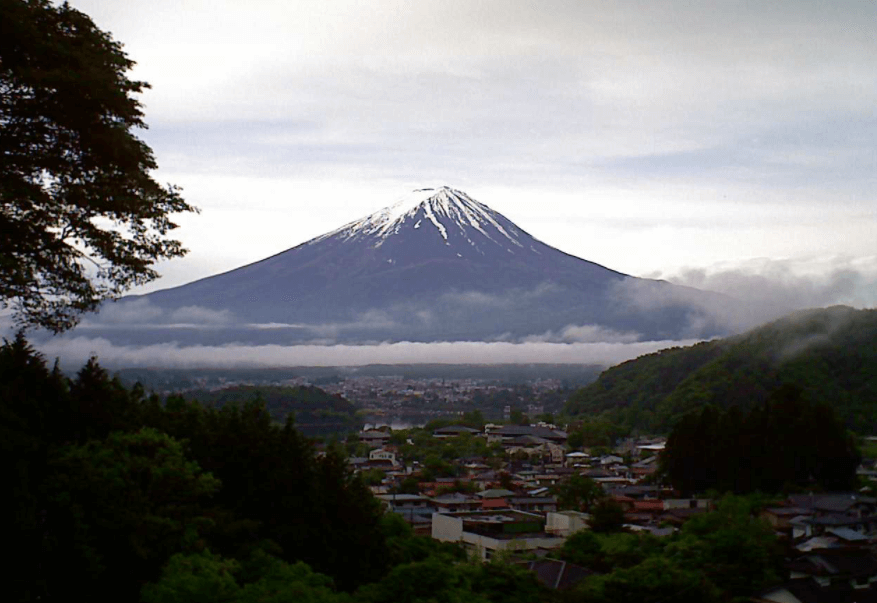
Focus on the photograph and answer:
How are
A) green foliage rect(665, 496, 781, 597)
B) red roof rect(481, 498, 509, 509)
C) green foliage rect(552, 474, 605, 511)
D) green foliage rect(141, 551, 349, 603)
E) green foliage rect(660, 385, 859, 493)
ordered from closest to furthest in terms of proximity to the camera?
1. green foliage rect(141, 551, 349, 603)
2. green foliage rect(665, 496, 781, 597)
3. red roof rect(481, 498, 509, 509)
4. green foliage rect(552, 474, 605, 511)
5. green foliage rect(660, 385, 859, 493)

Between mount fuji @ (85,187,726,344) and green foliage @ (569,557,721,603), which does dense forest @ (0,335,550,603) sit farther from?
mount fuji @ (85,187,726,344)

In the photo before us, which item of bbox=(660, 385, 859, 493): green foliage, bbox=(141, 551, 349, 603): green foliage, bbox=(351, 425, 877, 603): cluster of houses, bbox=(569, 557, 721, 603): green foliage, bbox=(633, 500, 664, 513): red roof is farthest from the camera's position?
bbox=(660, 385, 859, 493): green foliage

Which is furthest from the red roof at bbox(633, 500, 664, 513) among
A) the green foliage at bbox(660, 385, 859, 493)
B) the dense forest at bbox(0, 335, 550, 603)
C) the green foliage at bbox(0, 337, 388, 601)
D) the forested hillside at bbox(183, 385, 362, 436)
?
the forested hillside at bbox(183, 385, 362, 436)

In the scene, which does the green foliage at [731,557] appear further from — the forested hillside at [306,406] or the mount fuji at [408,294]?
the mount fuji at [408,294]

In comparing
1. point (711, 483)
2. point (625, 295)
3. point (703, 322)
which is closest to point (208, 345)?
point (625, 295)

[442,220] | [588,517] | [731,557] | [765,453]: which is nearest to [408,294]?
[442,220]

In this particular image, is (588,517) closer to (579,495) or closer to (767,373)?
(579,495)

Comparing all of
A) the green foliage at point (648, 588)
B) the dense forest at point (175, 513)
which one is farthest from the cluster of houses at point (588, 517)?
the dense forest at point (175, 513)

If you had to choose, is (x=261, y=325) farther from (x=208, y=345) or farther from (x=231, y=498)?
(x=231, y=498)

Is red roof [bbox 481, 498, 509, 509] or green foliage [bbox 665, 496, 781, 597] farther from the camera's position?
red roof [bbox 481, 498, 509, 509]
